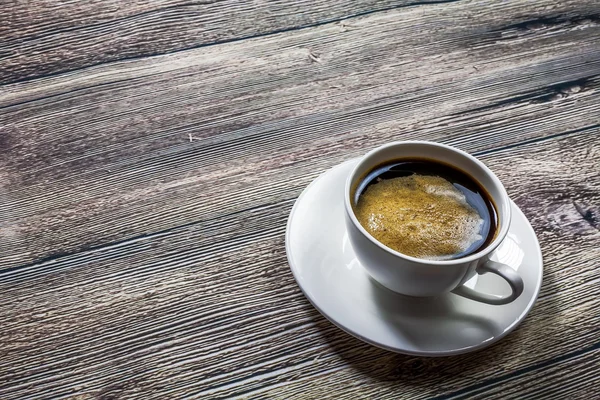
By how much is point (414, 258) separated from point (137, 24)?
63cm

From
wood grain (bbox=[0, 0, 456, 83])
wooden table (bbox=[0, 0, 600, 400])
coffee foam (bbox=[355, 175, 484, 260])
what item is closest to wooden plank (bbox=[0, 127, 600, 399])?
wooden table (bbox=[0, 0, 600, 400])

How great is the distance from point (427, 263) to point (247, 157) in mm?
324

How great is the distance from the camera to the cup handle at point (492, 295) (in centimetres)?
53

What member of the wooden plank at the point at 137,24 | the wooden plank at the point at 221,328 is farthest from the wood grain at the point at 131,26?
the wooden plank at the point at 221,328

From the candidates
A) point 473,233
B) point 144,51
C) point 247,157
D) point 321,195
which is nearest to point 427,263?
point 473,233

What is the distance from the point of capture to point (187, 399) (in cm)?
55

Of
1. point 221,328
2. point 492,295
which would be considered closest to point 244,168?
point 221,328

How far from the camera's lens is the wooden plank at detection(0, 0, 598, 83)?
881 mm

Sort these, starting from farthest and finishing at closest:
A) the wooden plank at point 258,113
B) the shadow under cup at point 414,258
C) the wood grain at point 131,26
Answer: the wood grain at point 131,26 < the wooden plank at point 258,113 < the shadow under cup at point 414,258

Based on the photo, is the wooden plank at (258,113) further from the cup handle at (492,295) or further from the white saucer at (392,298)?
the cup handle at (492,295)

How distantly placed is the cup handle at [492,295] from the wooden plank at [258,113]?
248mm

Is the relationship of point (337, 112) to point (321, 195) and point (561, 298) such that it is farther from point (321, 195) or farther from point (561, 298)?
point (561, 298)

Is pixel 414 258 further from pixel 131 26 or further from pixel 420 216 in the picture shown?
pixel 131 26

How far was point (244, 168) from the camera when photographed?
75cm
